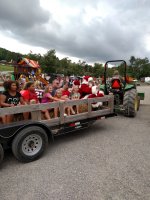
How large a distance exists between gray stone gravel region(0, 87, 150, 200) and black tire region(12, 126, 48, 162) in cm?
15

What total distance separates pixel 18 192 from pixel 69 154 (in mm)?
1351

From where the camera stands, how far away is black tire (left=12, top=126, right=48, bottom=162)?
121 inches

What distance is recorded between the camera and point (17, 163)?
10.6 feet

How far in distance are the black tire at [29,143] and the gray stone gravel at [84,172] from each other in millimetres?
154

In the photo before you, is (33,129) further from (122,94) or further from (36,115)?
(122,94)

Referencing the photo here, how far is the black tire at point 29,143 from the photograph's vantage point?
3.07 m

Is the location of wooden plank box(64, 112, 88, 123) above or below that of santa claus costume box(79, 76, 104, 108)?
below

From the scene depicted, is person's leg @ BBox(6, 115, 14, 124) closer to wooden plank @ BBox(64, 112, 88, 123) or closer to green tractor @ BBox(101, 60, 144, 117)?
wooden plank @ BBox(64, 112, 88, 123)

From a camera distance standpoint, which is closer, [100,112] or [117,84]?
[100,112]

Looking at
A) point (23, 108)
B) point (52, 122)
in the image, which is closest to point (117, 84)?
point (52, 122)

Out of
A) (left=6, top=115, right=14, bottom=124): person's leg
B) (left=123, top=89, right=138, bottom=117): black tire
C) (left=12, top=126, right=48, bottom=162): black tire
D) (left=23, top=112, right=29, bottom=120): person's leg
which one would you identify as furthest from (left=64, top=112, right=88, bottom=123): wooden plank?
(left=123, top=89, right=138, bottom=117): black tire

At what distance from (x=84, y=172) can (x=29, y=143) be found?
1173mm

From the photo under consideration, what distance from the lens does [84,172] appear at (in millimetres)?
2912

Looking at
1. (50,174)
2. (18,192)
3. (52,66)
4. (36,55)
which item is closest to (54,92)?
(50,174)
